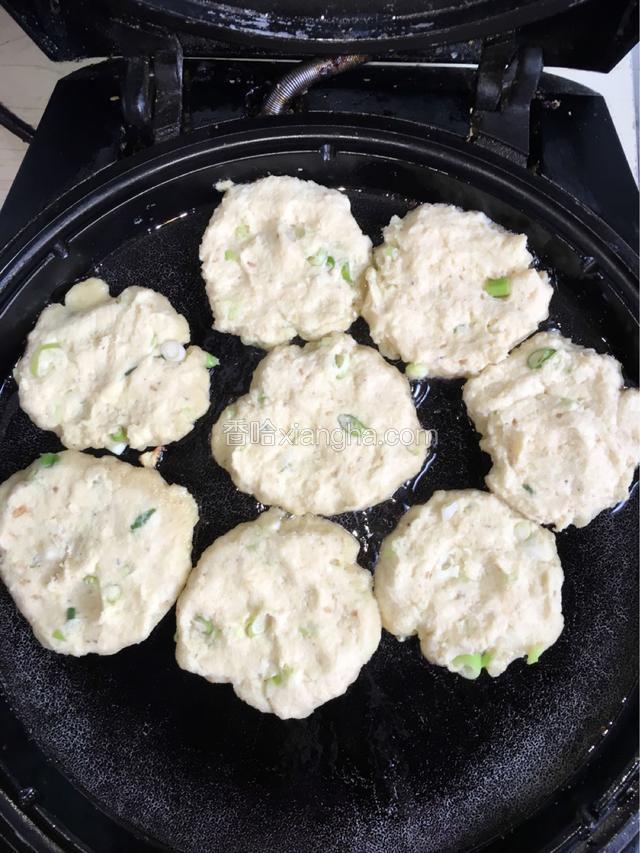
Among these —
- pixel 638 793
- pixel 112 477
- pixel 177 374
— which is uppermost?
pixel 177 374

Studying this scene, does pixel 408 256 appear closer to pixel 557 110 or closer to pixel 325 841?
pixel 557 110

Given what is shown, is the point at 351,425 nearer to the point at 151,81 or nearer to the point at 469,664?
the point at 469,664

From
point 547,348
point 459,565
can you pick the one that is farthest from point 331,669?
point 547,348

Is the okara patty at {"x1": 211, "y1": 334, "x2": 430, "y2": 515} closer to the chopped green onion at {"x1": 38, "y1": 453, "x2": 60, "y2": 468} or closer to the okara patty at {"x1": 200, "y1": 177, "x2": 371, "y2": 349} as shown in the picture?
the okara patty at {"x1": 200, "y1": 177, "x2": 371, "y2": 349}

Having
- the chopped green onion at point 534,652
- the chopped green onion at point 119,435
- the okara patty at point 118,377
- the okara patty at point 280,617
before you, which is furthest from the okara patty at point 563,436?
the chopped green onion at point 119,435

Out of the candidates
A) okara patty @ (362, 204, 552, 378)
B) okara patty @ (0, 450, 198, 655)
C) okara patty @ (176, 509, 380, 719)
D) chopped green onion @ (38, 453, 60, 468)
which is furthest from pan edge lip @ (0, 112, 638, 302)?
okara patty @ (176, 509, 380, 719)
